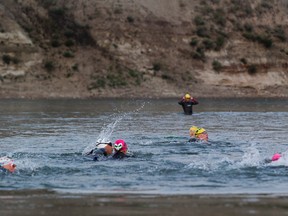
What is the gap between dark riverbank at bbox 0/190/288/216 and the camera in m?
13.0

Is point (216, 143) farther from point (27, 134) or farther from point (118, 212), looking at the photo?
point (118, 212)

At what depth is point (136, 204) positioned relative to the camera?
1394 cm

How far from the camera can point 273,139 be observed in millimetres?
29359

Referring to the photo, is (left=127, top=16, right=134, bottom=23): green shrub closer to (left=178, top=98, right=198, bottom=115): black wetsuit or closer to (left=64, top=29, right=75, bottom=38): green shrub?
(left=64, top=29, right=75, bottom=38): green shrub

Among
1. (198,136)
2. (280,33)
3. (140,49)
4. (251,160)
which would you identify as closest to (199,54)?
(140,49)

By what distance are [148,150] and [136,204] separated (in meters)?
11.8

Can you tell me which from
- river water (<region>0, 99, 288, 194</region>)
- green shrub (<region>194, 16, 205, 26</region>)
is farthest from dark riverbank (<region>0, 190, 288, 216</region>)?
green shrub (<region>194, 16, 205, 26</region>)

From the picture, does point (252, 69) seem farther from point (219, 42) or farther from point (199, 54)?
point (199, 54)

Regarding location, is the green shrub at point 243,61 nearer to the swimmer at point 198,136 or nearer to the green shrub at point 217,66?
the green shrub at point 217,66

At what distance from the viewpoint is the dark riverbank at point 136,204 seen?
1302 centimetres

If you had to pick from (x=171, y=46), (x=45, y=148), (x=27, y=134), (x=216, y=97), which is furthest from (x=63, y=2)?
(x=45, y=148)

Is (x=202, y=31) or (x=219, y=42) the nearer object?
(x=219, y=42)

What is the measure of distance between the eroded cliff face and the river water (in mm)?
17978

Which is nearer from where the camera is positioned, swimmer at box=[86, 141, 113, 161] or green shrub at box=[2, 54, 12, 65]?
swimmer at box=[86, 141, 113, 161]
